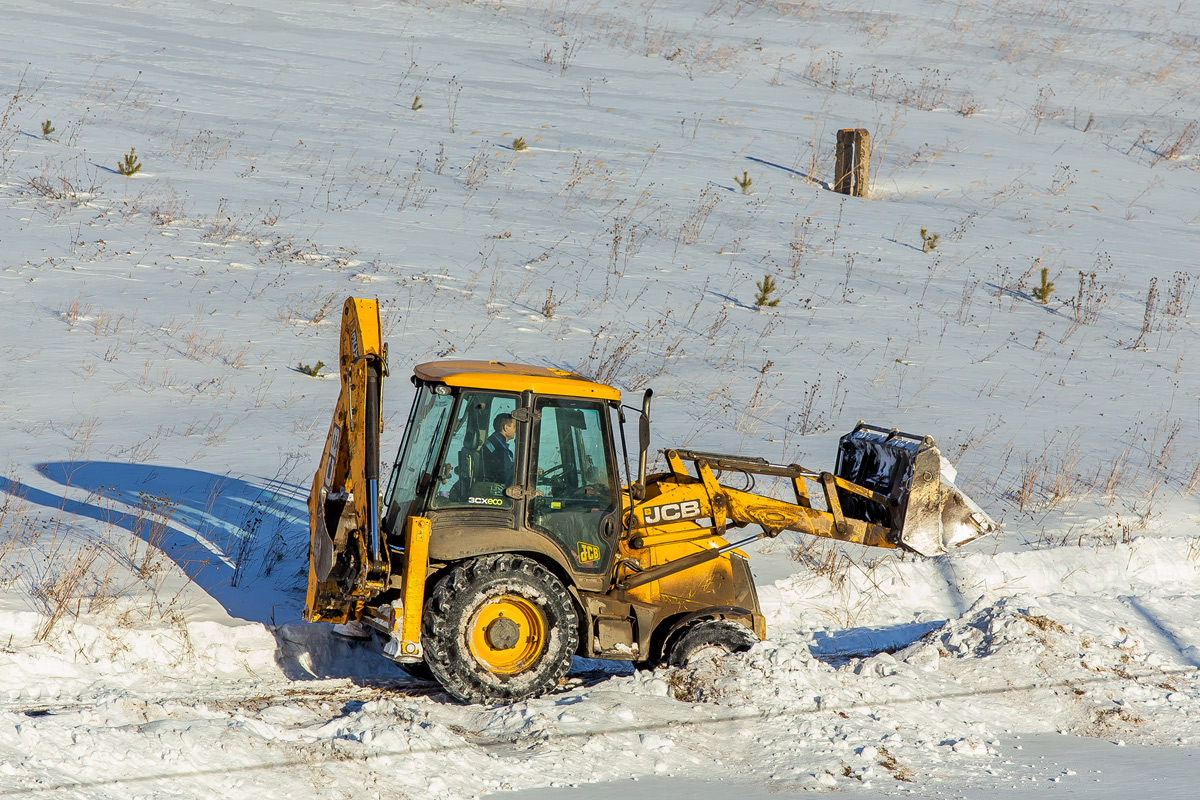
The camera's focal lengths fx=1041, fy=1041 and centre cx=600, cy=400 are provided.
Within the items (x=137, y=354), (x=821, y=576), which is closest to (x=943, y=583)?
(x=821, y=576)

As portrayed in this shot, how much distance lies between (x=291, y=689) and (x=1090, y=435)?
969 centimetres

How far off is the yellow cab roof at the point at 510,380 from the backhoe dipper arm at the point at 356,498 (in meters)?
0.38

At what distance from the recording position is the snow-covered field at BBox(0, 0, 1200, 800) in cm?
580

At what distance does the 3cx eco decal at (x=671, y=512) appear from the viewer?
22.8ft

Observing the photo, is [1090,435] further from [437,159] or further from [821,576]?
[437,159]

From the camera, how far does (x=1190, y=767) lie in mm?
5750

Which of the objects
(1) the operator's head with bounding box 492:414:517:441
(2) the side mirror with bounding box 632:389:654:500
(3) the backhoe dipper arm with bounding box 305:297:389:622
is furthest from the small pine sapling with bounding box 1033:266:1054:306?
(3) the backhoe dipper arm with bounding box 305:297:389:622

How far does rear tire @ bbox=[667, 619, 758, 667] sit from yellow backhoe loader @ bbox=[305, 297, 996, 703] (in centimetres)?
1

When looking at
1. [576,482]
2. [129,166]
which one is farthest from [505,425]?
[129,166]

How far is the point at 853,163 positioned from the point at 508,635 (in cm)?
1526

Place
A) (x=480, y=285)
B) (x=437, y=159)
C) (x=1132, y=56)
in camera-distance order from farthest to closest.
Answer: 1. (x=1132, y=56)
2. (x=437, y=159)
3. (x=480, y=285)

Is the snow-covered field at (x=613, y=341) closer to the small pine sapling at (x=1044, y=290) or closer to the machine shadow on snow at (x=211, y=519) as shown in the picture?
the machine shadow on snow at (x=211, y=519)

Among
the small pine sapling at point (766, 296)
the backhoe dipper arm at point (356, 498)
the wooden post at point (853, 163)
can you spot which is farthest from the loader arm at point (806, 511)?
the wooden post at point (853, 163)

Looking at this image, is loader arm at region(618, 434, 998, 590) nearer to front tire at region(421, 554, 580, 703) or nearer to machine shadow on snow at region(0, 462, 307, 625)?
front tire at region(421, 554, 580, 703)
